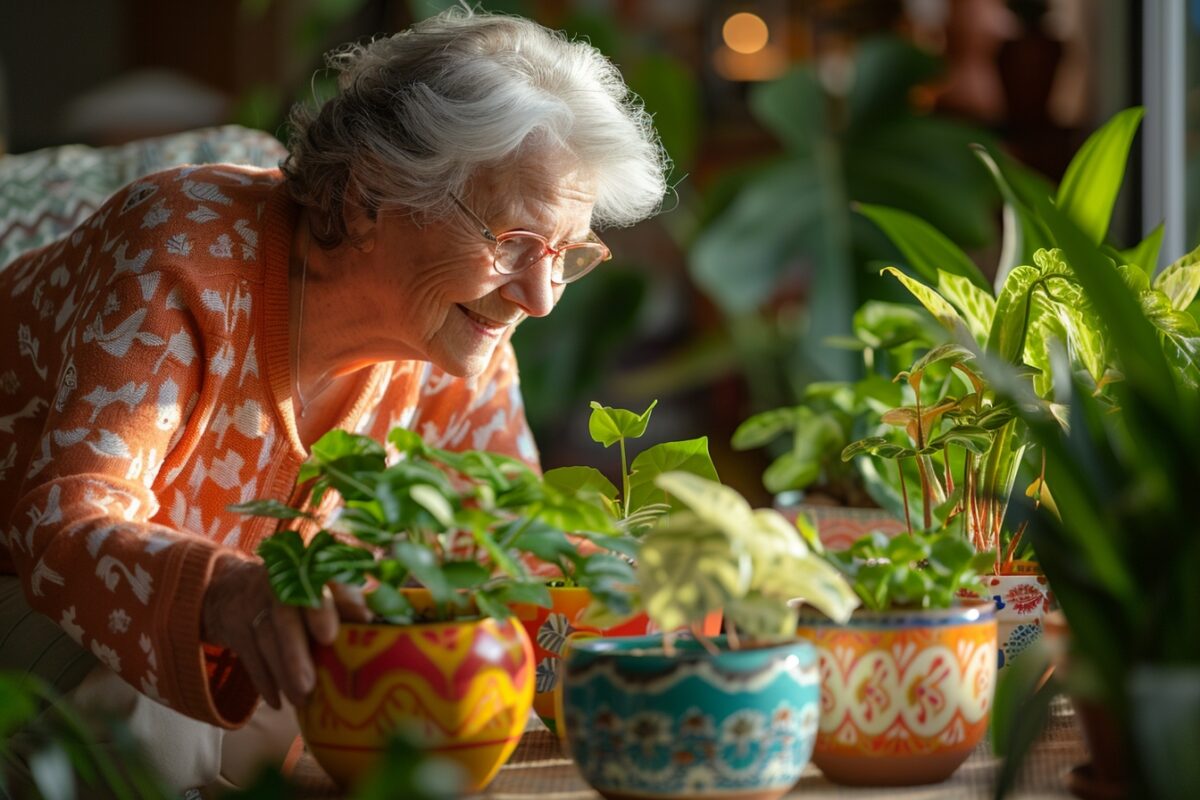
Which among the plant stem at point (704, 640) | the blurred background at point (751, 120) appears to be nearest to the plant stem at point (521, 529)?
the plant stem at point (704, 640)

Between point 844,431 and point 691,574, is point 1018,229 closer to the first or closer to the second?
point 844,431

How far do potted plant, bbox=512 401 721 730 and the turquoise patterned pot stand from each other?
5.5 inches

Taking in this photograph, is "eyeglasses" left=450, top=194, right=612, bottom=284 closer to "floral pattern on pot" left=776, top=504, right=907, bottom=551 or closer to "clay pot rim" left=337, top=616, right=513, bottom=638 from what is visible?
"floral pattern on pot" left=776, top=504, right=907, bottom=551

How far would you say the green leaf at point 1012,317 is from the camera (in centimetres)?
Result: 99

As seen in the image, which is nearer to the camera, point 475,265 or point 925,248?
point 475,265

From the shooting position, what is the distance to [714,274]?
9.12ft

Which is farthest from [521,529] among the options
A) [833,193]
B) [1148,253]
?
[833,193]

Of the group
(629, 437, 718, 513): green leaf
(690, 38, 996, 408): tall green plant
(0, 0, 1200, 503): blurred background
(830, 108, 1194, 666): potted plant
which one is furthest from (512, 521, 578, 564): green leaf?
(690, 38, 996, 408): tall green plant

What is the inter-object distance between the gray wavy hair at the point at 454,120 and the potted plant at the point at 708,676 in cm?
54

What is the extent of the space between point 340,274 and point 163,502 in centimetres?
26

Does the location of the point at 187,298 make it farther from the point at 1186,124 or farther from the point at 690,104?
the point at 1186,124

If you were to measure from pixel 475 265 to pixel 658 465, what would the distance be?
30 centimetres

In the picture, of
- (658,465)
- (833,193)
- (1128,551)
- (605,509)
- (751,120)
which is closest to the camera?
(1128,551)

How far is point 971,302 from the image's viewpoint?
111 centimetres
